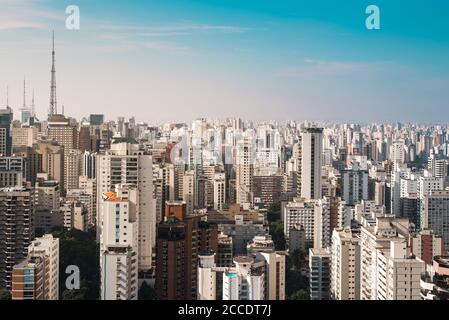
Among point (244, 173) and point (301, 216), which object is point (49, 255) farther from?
point (244, 173)

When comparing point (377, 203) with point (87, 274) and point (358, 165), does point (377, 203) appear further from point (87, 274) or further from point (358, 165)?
point (87, 274)

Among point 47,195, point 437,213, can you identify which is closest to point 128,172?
point 47,195

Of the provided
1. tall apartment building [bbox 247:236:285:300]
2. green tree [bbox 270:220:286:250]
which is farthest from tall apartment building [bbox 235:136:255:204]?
tall apartment building [bbox 247:236:285:300]

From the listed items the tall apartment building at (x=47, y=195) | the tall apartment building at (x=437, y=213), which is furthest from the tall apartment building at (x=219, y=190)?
the tall apartment building at (x=437, y=213)

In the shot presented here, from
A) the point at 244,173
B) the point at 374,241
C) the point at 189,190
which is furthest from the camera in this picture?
the point at 244,173

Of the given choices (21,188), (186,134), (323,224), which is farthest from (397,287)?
(21,188)

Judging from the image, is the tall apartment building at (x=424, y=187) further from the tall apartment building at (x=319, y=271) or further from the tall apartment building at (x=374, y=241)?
the tall apartment building at (x=319, y=271)
